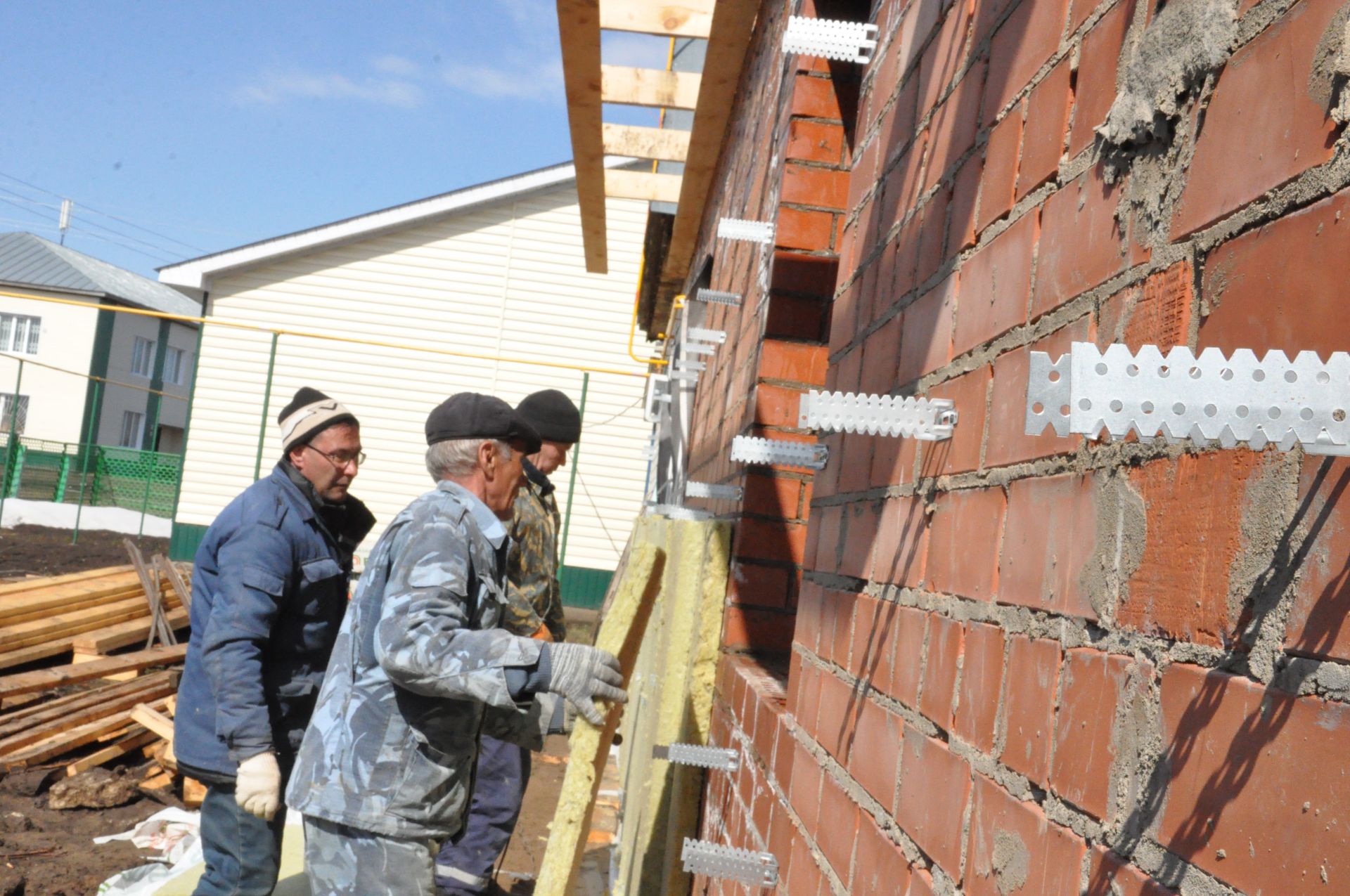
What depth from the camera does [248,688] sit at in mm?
3693

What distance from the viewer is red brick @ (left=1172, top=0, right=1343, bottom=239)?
808 millimetres

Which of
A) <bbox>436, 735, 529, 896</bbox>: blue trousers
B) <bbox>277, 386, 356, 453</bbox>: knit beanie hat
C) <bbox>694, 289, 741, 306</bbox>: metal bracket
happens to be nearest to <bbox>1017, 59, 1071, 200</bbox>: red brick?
<bbox>694, 289, 741, 306</bbox>: metal bracket

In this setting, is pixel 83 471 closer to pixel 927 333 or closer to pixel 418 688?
pixel 418 688

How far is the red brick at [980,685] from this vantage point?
127 centimetres

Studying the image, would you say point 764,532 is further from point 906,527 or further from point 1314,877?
point 1314,877

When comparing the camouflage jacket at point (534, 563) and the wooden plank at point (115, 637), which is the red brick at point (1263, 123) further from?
the wooden plank at point (115, 637)

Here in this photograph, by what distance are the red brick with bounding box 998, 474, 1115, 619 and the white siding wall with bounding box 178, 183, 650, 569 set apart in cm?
1478

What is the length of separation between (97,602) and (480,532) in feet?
26.6

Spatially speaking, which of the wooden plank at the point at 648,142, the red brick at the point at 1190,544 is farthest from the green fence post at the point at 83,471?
the red brick at the point at 1190,544

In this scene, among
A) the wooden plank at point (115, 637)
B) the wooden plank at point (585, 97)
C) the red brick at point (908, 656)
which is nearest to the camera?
the red brick at point (908, 656)

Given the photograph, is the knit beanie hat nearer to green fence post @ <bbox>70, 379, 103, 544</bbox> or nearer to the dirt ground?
the dirt ground

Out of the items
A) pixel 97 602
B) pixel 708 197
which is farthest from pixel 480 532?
pixel 97 602

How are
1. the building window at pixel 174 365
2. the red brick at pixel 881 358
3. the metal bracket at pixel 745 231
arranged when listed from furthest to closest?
the building window at pixel 174 365
the metal bracket at pixel 745 231
the red brick at pixel 881 358

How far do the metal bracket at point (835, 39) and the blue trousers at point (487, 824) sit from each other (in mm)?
3033
